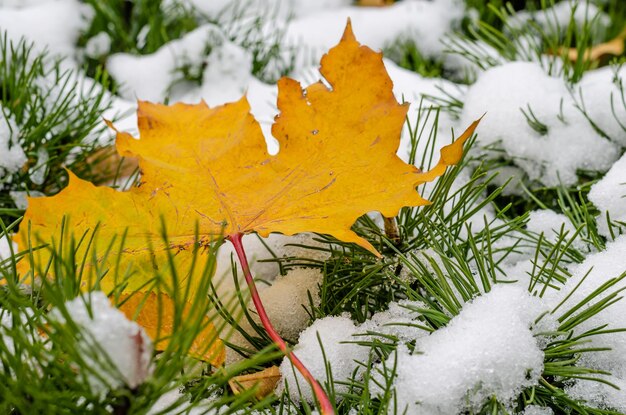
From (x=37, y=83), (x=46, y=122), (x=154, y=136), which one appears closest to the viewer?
(x=154, y=136)

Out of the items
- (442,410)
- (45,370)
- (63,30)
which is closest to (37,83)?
(63,30)

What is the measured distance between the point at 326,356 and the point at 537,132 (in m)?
0.45

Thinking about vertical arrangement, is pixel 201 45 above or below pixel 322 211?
above

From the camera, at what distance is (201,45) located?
1.27 metres

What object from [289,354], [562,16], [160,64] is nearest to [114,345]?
[289,354]

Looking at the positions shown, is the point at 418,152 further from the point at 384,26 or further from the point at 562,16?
the point at 562,16

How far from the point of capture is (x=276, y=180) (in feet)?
2.15

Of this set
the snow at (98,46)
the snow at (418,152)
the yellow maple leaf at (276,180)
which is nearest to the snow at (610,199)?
the snow at (418,152)

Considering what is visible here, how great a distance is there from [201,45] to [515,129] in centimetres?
67

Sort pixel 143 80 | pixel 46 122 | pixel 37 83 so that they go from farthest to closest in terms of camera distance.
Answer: pixel 143 80 < pixel 37 83 < pixel 46 122

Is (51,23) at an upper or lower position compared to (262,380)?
upper

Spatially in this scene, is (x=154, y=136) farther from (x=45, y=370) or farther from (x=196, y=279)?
(x=45, y=370)

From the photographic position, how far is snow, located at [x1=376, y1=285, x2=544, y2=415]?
20.2 inches

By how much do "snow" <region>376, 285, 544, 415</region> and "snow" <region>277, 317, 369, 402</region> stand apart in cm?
7
